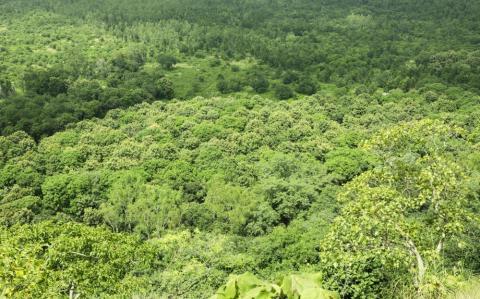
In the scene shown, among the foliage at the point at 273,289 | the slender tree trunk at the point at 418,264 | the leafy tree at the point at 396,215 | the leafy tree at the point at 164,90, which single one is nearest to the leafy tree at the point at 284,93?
the leafy tree at the point at 164,90

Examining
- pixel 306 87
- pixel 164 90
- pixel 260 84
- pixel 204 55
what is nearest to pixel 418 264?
pixel 164 90

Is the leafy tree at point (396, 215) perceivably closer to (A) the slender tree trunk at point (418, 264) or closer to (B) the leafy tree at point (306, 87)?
(A) the slender tree trunk at point (418, 264)

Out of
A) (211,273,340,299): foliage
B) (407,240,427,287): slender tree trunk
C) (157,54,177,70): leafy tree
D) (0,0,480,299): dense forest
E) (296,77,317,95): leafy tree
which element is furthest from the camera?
(157,54,177,70): leafy tree

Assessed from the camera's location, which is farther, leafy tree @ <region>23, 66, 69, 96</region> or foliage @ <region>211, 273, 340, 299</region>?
leafy tree @ <region>23, 66, 69, 96</region>

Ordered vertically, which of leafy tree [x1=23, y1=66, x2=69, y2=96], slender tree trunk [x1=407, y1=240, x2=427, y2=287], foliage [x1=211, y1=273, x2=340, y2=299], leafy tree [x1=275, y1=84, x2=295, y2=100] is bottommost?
leafy tree [x1=275, y1=84, x2=295, y2=100]

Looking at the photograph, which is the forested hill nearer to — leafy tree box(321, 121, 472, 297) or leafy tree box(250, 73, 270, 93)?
leafy tree box(250, 73, 270, 93)

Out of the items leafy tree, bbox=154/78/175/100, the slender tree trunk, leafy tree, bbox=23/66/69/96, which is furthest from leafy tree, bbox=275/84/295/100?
the slender tree trunk

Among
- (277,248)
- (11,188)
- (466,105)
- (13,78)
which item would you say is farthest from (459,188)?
(13,78)

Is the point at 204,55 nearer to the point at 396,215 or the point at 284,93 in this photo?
the point at 284,93

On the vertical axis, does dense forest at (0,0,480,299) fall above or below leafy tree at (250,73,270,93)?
above
